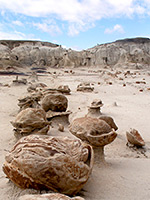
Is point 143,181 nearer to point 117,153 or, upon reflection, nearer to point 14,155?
point 117,153

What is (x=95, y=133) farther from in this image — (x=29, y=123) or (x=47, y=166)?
(x=29, y=123)

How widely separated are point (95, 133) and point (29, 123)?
4.55 feet

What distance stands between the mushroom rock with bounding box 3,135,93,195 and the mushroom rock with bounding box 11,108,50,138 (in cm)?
159

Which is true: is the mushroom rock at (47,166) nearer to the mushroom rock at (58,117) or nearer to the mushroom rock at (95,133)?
the mushroom rock at (95,133)

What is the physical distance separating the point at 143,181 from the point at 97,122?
0.91m

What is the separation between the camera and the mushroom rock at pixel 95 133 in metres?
2.68

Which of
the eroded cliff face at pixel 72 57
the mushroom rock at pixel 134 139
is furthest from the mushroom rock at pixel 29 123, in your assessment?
the eroded cliff face at pixel 72 57

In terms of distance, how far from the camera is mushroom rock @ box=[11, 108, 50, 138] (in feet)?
11.9

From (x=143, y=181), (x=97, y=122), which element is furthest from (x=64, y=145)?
(x=143, y=181)

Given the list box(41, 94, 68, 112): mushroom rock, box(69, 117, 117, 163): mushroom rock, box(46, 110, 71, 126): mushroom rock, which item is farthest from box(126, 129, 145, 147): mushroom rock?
box(41, 94, 68, 112): mushroom rock

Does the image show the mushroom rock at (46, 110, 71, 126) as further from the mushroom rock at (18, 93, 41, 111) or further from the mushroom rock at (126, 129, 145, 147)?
the mushroom rock at (126, 129, 145, 147)

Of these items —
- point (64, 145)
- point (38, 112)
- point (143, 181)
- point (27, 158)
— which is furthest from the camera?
point (38, 112)

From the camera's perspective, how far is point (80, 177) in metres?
1.95

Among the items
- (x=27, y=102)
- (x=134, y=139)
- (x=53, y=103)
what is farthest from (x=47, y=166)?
(x=27, y=102)
